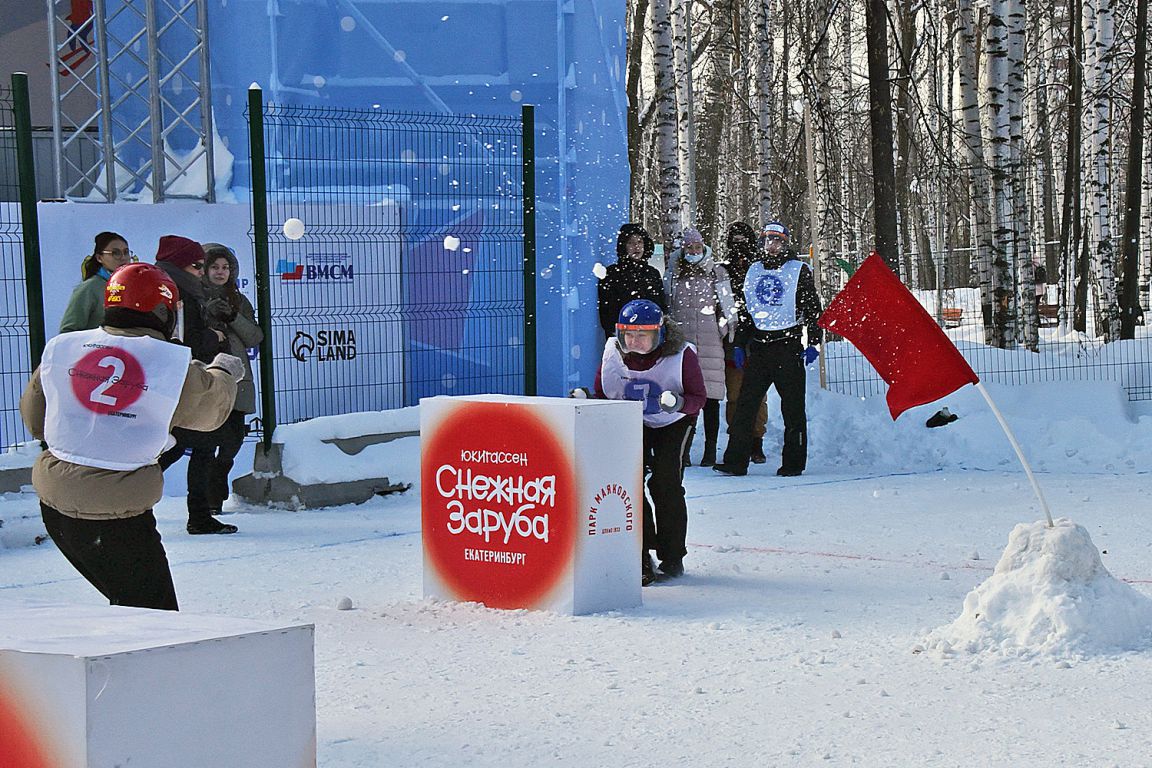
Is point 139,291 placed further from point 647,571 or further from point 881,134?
point 881,134

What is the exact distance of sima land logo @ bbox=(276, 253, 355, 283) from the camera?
40.0ft

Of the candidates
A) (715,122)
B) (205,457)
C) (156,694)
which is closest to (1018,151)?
(205,457)

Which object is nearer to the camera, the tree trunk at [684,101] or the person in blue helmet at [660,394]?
the person in blue helmet at [660,394]

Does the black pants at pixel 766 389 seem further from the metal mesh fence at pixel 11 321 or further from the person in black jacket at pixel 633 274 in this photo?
the metal mesh fence at pixel 11 321

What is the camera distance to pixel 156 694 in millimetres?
3014

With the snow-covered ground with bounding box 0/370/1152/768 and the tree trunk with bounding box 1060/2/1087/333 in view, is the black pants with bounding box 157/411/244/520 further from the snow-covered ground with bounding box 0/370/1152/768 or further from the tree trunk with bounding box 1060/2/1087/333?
the tree trunk with bounding box 1060/2/1087/333

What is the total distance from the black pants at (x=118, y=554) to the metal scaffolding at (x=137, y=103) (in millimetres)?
8590

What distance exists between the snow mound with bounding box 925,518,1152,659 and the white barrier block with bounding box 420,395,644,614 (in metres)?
1.54

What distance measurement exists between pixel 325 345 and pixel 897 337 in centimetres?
678

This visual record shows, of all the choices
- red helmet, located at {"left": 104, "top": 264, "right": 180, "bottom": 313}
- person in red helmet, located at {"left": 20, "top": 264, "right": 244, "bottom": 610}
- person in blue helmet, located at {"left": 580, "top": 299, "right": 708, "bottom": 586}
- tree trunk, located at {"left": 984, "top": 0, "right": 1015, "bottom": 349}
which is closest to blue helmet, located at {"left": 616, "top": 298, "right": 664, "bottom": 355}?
person in blue helmet, located at {"left": 580, "top": 299, "right": 708, "bottom": 586}

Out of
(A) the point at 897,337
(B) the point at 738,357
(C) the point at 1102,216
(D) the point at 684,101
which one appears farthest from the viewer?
(D) the point at 684,101

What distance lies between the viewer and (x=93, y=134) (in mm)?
15570

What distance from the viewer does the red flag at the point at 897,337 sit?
633 centimetres

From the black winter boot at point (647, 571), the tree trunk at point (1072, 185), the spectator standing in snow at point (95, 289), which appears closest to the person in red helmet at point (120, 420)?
the black winter boot at point (647, 571)
